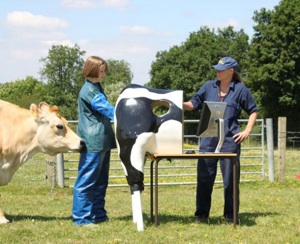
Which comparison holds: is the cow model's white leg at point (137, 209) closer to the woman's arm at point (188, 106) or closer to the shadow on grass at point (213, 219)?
the shadow on grass at point (213, 219)

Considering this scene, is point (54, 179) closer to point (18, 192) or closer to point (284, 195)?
point (18, 192)

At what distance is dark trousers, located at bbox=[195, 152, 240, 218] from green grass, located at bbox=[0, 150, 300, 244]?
0.20 metres

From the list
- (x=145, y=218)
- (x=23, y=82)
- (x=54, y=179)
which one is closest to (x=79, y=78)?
(x=23, y=82)

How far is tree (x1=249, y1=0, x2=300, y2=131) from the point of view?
107ft

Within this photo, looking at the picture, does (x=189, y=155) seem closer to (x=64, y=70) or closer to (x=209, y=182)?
(x=209, y=182)

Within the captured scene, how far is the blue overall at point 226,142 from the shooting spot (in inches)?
265

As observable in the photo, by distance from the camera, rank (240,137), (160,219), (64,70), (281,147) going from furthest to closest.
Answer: (64,70), (281,147), (160,219), (240,137)

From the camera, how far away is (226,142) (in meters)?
6.69

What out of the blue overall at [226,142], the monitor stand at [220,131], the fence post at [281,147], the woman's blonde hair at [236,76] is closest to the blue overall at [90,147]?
the blue overall at [226,142]

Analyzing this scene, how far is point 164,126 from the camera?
20.4 feet

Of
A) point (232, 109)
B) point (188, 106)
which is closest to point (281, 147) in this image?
point (232, 109)

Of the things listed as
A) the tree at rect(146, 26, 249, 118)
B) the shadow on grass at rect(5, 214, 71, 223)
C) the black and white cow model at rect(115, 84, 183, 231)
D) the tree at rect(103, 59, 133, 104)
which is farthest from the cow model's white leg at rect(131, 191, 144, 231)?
the tree at rect(103, 59, 133, 104)

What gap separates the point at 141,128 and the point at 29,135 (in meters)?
1.58

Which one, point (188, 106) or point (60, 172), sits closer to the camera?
point (188, 106)
